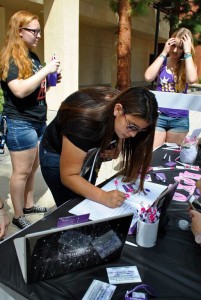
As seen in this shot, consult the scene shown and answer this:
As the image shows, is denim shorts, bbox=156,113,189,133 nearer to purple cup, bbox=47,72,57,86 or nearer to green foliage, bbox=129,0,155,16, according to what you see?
purple cup, bbox=47,72,57,86

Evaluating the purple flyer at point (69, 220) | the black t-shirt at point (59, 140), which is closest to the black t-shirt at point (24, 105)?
the black t-shirt at point (59, 140)

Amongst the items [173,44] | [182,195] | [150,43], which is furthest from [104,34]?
[182,195]

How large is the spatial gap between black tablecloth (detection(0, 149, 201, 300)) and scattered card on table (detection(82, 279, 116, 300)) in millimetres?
15

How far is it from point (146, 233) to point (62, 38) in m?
5.80

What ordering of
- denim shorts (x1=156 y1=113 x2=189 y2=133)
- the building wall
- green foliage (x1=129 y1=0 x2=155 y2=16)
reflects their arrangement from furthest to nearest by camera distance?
green foliage (x1=129 y1=0 x2=155 y2=16) → the building wall → denim shorts (x1=156 y1=113 x2=189 y2=133)

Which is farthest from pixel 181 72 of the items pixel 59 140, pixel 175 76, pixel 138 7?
pixel 138 7

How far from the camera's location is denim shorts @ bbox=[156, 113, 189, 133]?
7.62 feet

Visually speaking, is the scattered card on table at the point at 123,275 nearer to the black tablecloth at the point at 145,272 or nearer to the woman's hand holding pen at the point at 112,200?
the black tablecloth at the point at 145,272

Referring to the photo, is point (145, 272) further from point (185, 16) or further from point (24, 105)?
point (185, 16)

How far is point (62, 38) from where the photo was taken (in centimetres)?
618

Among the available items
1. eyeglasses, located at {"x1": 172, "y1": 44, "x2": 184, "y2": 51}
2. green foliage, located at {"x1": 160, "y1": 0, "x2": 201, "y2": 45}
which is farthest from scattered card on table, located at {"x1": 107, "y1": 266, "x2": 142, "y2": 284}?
green foliage, located at {"x1": 160, "y1": 0, "x2": 201, "y2": 45}

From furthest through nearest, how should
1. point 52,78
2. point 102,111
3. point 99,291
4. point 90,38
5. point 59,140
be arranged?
point 90,38
point 52,78
point 59,140
point 102,111
point 99,291

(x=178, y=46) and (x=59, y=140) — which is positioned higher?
(x=178, y=46)

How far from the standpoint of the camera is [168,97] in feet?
6.85
